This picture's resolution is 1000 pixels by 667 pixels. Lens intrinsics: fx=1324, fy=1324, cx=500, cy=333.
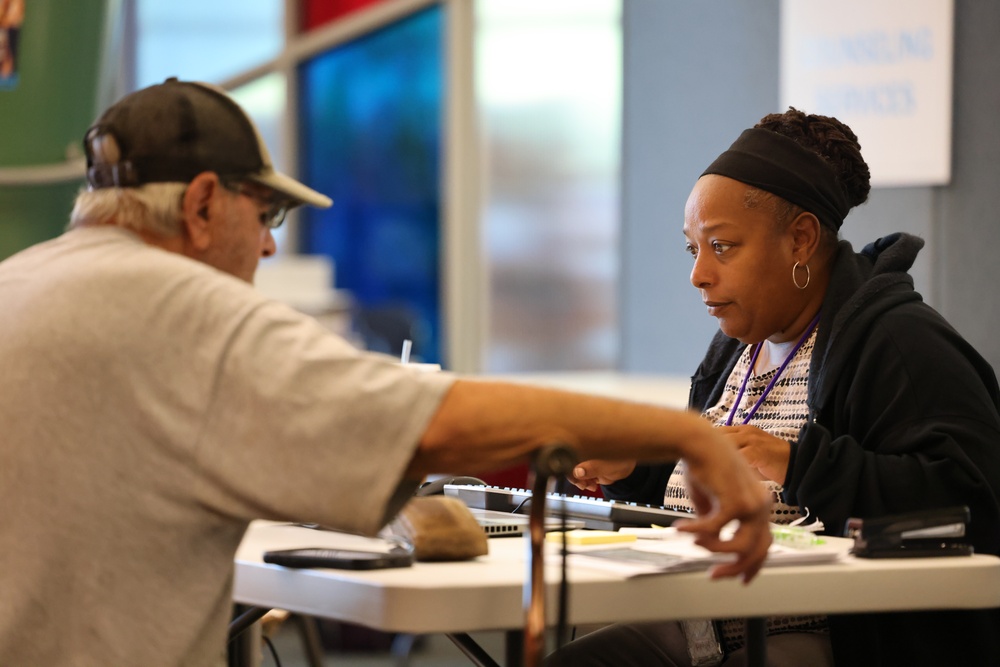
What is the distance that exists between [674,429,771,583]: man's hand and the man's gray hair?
568mm

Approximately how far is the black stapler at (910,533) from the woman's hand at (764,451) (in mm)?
254

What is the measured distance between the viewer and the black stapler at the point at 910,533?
4.66ft

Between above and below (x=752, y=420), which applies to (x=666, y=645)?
below

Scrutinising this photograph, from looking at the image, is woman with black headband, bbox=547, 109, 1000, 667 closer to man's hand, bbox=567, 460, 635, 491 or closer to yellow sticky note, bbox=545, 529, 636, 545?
man's hand, bbox=567, 460, 635, 491

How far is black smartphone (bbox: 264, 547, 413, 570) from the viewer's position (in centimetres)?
129

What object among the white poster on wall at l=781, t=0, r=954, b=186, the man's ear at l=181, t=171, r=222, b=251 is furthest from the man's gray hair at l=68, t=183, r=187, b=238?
the white poster on wall at l=781, t=0, r=954, b=186

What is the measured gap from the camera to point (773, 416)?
2.00 m

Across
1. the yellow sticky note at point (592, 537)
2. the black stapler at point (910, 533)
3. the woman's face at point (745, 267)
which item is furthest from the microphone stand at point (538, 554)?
the woman's face at point (745, 267)

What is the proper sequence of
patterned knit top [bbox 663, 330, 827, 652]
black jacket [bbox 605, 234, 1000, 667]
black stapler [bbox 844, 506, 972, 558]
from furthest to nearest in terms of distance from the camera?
patterned knit top [bbox 663, 330, 827, 652] → black jacket [bbox 605, 234, 1000, 667] → black stapler [bbox 844, 506, 972, 558]

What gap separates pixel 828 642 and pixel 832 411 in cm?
32

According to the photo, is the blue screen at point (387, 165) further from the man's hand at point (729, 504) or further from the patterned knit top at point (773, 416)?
the man's hand at point (729, 504)

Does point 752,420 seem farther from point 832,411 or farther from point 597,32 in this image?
point 597,32

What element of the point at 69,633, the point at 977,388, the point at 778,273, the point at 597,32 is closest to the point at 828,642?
the point at 977,388

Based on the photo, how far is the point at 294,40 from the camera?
261 inches
